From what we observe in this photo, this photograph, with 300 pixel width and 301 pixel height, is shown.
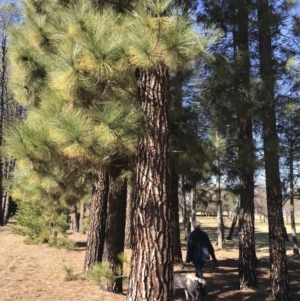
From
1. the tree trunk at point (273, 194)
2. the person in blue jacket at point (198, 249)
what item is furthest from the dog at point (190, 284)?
the tree trunk at point (273, 194)

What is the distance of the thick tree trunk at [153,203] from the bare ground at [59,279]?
2180 millimetres

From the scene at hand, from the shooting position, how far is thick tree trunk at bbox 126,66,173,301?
399cm

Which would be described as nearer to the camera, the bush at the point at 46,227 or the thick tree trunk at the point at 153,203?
the thick tree trunk at the point at 153,203

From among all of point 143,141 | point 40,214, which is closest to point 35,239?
point 40,214

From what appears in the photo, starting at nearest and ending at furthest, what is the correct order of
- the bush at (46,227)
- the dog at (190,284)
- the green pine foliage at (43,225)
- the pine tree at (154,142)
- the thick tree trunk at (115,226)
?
the pine tree at (154,142) < the thick tree trunk at (115,226) < the dog at (190,284) < the bush at (46,227) < the green pine foliage at (43,225)

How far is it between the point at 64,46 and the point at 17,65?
306 centimetres

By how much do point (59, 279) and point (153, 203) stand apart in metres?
4.28

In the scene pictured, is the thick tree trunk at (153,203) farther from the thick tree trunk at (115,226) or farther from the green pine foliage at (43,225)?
the green pine foliage at (43,225)

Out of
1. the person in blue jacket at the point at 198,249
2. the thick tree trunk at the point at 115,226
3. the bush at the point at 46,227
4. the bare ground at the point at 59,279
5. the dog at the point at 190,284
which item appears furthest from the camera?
the bush at the point at 46,227

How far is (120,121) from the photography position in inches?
150

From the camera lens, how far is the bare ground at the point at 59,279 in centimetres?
611

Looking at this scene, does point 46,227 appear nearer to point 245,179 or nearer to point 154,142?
point 245,179

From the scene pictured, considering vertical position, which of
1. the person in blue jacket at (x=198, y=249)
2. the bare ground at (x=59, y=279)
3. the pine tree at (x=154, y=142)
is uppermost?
the pine tree at (x=154, y=142)

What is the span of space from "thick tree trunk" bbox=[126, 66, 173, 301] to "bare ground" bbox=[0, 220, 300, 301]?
2.18 meters
